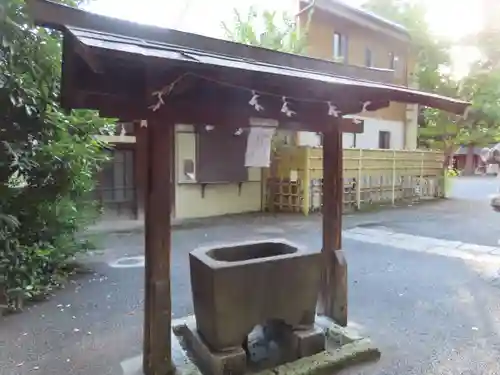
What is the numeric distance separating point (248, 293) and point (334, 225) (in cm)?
120

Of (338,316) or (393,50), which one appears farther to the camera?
(393,50)

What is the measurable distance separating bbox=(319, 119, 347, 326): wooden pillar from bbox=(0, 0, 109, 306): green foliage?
3067 millimetres

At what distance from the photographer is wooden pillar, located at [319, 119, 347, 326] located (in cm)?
383

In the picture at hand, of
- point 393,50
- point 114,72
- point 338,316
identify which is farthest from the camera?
point 393,50

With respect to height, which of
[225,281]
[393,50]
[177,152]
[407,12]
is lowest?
[225,281]

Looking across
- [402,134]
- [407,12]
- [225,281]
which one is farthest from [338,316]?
[407,12]

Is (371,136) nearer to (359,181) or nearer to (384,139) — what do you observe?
(384,139)

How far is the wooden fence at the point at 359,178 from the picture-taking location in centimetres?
1195

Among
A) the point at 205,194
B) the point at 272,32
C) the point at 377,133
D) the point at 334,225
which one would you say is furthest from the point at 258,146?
the point at 377,133

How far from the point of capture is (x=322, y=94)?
3.35m

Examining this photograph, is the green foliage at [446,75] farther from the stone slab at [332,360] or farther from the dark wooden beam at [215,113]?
the stone slab at [332,360]

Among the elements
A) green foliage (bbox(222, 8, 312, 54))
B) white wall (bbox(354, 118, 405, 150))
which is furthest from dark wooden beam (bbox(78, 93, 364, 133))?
white wall (bbox(354, 118, 405, 150))

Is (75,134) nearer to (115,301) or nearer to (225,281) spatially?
(115,301)

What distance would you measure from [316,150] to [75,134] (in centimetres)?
787
